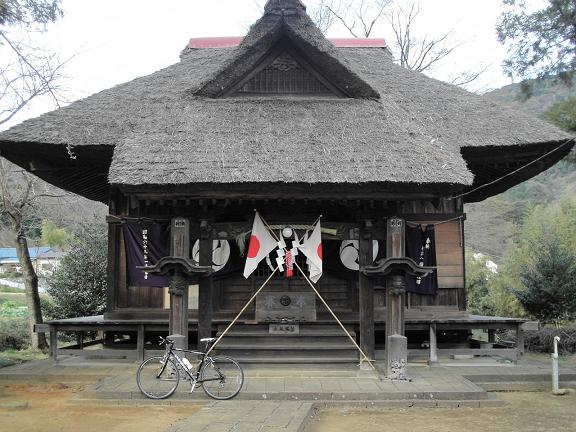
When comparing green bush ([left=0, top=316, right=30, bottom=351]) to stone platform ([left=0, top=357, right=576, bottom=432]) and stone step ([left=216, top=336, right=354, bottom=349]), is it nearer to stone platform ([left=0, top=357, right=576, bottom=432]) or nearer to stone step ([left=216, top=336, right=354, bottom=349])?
stone platform ([left=0, top=357, right=576, bottom=432])

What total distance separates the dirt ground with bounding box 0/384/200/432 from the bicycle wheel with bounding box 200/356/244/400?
1.46 ft

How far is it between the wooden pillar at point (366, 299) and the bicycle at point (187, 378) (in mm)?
2609

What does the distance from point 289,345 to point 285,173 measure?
3.72 metres

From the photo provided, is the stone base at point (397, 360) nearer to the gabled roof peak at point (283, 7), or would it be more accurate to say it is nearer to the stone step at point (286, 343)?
the stone step at point (286, 343)

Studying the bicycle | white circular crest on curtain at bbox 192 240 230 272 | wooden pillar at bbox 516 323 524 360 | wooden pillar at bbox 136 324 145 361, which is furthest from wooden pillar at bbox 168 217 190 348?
wooden pillar at bbox 516 323 524 360

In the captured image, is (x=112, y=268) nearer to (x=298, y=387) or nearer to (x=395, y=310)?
(x=298, y=387)

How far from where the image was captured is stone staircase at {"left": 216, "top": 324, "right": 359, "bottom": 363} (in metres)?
10.8

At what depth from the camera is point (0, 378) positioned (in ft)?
35.0

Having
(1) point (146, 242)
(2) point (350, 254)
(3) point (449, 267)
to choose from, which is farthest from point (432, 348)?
(1) point (146, 242)

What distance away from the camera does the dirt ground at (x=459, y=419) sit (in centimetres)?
764

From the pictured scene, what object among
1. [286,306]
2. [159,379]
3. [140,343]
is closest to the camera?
[159,379]

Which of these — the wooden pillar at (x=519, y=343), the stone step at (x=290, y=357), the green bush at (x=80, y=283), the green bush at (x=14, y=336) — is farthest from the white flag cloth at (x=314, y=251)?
the green bush at (x=14, y=336)

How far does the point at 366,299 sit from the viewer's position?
10.4 m

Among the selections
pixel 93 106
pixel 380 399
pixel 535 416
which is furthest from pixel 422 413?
pixel 93 106
